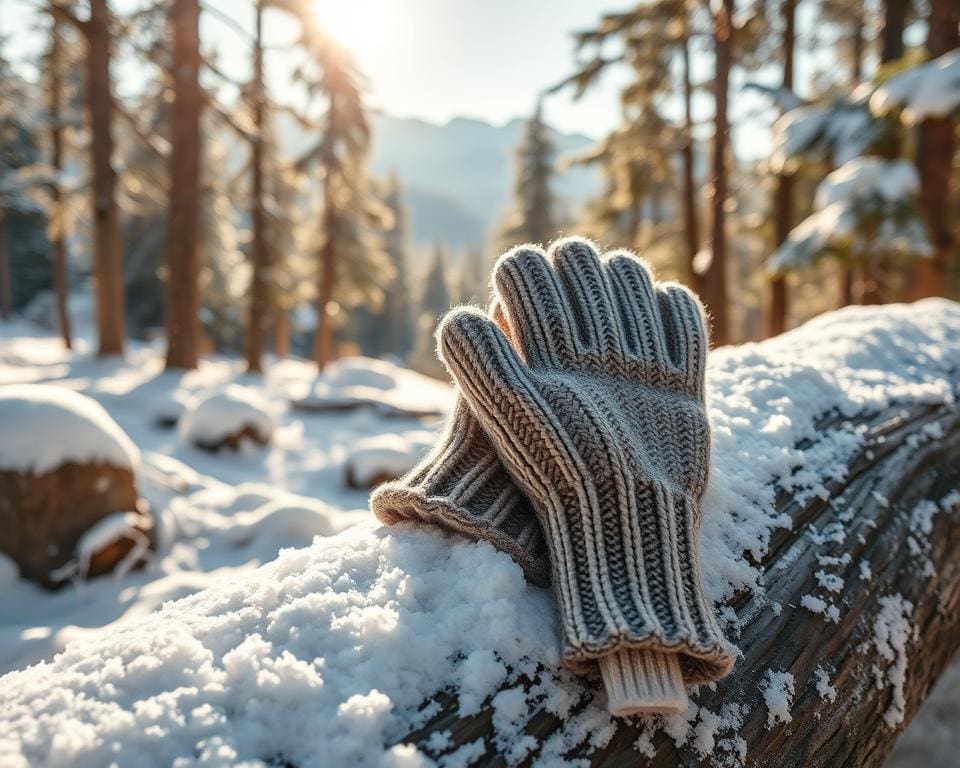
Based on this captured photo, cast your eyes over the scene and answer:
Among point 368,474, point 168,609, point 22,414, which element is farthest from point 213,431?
point 168,609

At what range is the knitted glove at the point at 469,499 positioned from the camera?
54.9 inches

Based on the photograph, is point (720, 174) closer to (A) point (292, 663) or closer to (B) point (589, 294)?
(B) point (589, 294)

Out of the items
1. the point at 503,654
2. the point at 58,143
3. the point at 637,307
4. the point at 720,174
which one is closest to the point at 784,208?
the point at 720,174

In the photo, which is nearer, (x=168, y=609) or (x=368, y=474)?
(x=168, y=609)

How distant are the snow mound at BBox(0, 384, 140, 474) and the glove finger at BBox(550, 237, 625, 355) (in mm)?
3168

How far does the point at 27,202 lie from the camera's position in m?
12.1

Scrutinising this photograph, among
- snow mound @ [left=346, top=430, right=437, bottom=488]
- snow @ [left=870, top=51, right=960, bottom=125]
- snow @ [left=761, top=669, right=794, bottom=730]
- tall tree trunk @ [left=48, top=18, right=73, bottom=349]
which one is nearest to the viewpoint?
snow @ [left=761, top=669, right=794, bottom=730]

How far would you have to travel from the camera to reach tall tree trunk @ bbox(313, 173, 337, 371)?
14281mm

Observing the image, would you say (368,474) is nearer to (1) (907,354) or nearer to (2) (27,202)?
(1) (907,354)

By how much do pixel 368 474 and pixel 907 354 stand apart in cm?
431

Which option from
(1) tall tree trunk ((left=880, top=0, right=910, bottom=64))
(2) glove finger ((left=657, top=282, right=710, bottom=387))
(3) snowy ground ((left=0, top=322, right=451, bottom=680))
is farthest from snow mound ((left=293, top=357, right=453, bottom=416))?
(1) tall tree trunk ((left=880, top=0, right=910, bottom=64))

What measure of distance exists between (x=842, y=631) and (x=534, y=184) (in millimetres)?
23151

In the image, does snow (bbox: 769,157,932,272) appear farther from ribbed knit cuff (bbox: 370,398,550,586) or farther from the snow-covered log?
ribbed knit cuff (bbox: 370,398,550,586)

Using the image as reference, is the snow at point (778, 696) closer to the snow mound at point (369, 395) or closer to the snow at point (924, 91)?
the snow at point (924, 91)
